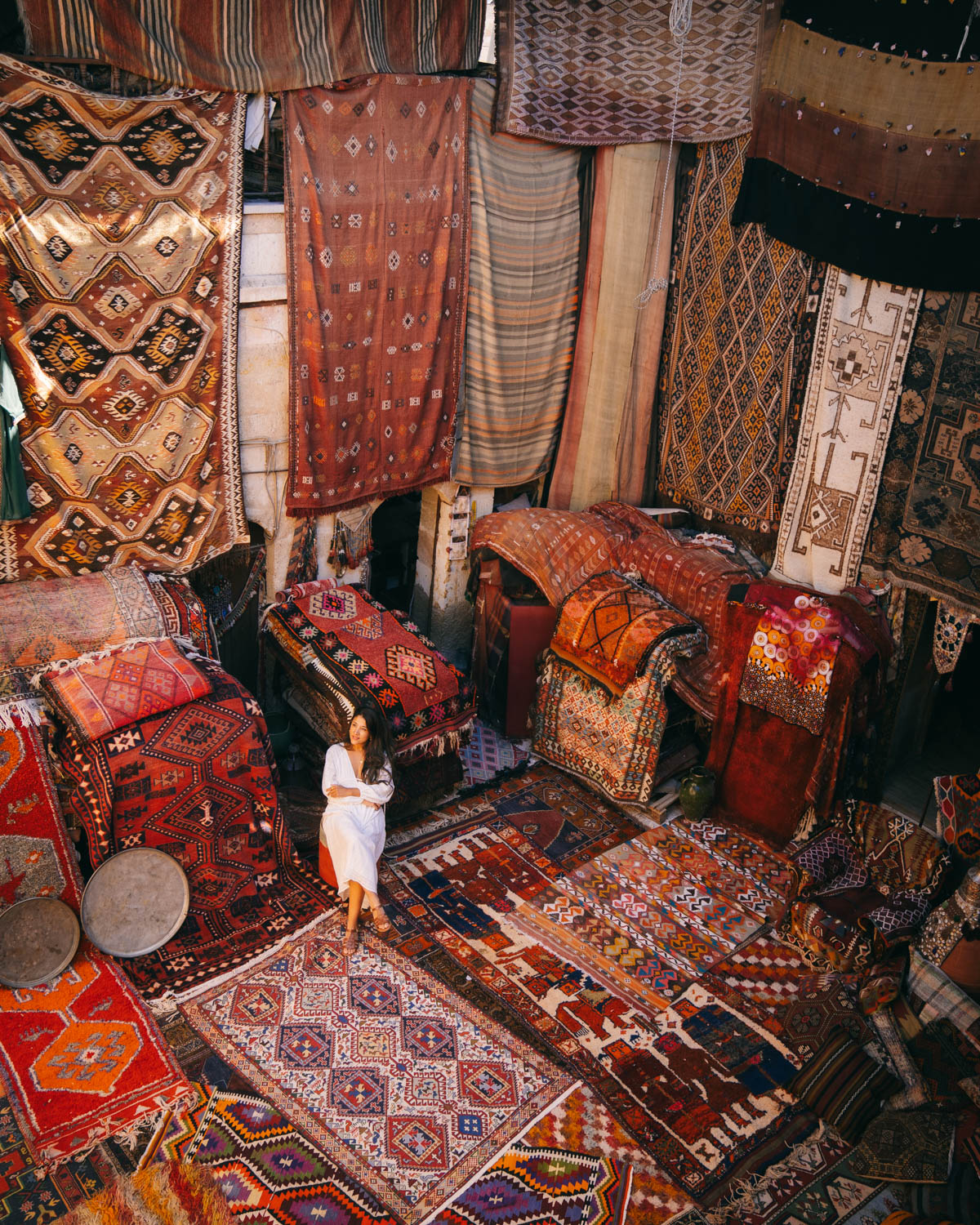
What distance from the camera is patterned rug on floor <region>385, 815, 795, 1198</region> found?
176 inches

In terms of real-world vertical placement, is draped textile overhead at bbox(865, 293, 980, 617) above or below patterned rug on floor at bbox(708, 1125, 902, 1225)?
above

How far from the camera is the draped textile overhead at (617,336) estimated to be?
22.8 ft

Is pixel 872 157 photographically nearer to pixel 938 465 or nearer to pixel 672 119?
pixel 672 119

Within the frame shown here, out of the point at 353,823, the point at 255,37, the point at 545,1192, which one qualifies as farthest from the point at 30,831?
the point at 255,37

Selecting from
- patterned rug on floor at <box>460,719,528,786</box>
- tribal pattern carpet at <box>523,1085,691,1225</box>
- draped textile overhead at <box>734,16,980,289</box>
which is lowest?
patterned rug on floor at <box>460,719,528,786</box>

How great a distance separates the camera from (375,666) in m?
6.18

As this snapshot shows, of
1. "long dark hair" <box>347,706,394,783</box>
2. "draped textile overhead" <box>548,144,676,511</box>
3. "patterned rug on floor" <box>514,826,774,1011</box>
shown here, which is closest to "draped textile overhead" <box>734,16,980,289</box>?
"draped textile overhead" <box>548,144,676,511</box>

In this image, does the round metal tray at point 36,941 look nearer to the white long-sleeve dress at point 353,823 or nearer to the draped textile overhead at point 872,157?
the white long-sleeve dress at point 353,823

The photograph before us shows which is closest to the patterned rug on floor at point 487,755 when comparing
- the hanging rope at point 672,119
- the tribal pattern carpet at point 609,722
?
the tribal pattern carpet at point 609,722

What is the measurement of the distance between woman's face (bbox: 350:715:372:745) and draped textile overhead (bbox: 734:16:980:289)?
11.8 ft

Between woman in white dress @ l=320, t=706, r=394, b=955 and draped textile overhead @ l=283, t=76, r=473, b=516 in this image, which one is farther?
draped textile overhead @ l=283, t=76, r=473, b=516

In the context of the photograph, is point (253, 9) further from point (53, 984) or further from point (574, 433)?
point (53, 984)

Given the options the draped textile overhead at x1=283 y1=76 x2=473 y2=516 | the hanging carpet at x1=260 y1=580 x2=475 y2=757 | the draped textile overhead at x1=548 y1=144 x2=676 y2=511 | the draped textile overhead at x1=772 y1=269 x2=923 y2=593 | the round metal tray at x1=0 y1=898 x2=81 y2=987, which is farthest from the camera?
the draped textile overhead at x1=548 y1=144 x2=676 y2=511

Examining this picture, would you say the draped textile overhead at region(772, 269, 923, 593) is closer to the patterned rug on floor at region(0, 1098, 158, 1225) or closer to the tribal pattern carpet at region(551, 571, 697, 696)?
the tribal pattern carpet at region(551, 571, 697, 696)
